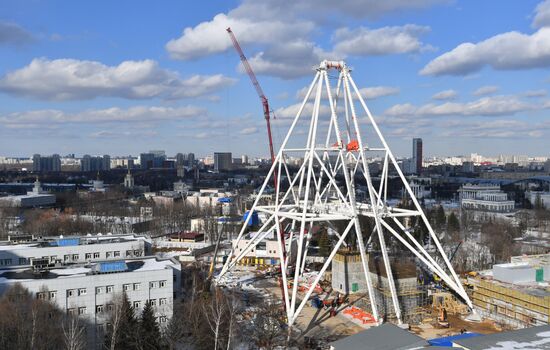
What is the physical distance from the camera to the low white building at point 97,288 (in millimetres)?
16016

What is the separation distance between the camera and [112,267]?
1747 cm

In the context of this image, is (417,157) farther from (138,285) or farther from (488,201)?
(138,285)

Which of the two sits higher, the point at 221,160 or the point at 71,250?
the point at 221,160

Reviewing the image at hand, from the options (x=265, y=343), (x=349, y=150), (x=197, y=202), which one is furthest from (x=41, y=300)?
(x=197, y=202)

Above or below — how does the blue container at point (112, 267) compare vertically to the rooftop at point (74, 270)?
above

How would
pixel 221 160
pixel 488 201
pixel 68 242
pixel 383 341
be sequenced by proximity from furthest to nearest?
pixel 221 160 → pixel 488 201 → pixel 68 242 → pixel 383 341

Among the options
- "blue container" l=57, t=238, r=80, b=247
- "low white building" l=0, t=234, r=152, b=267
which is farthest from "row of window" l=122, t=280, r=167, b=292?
"blue container" l=57, t=238, r=80, b=247

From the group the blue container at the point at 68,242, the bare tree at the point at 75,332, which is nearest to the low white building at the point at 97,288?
the bare tree at the point at 75,332

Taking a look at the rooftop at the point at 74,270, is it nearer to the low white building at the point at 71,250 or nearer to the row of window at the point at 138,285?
the row of window at the point at 138,285

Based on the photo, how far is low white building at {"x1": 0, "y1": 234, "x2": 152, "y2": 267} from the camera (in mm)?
21359

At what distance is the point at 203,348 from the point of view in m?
14.5

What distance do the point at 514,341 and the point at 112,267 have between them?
12.4 meters

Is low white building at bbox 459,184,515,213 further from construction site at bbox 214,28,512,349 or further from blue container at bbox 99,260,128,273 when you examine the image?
blue container at bbox 99,260,128,273

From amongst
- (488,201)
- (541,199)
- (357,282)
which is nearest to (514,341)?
(357,282)
